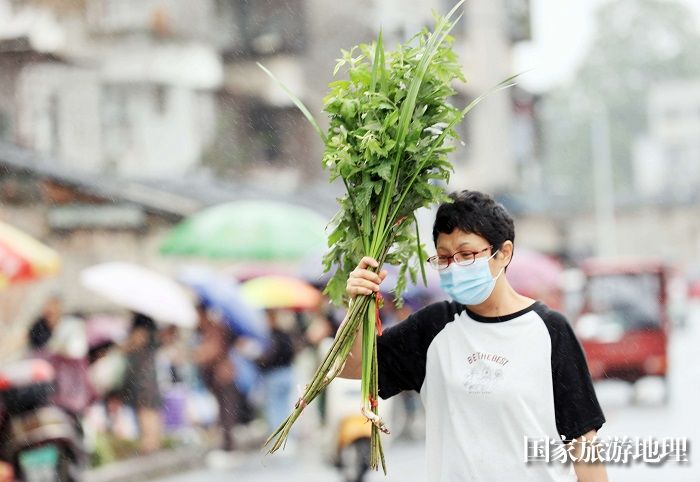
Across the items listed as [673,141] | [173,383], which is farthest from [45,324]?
[673,141]

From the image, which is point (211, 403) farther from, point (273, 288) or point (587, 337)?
point (587, 337)

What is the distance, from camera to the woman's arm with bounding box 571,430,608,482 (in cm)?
373

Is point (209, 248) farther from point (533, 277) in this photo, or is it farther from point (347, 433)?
point (533, 277)

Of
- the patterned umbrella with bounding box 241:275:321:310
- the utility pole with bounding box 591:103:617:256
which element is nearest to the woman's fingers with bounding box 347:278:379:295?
the patterned umbrella with bounding box 241:275:321:310

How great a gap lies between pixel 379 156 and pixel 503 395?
80cm

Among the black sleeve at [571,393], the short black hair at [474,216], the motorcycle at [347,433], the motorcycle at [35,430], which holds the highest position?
the short black hair at [474,216]

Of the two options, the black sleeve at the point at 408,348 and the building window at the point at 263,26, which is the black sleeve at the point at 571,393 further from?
the building window at the point at 263,26

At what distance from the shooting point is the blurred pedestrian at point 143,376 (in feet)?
40.4

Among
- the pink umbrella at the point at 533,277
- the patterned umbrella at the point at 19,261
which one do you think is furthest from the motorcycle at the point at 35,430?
the pink umbrella at the point at 533,277

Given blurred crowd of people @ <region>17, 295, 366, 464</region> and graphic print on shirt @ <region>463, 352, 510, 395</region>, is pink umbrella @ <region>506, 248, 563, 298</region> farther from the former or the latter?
graphic print on shirt @ <region>463, 352, 510, 395</region>

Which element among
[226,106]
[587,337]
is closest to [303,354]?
[587,337]

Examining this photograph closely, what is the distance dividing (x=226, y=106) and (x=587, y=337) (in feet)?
34.9

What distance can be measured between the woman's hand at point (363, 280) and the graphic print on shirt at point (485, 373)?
0.38 meters

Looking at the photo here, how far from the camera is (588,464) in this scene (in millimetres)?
3746
